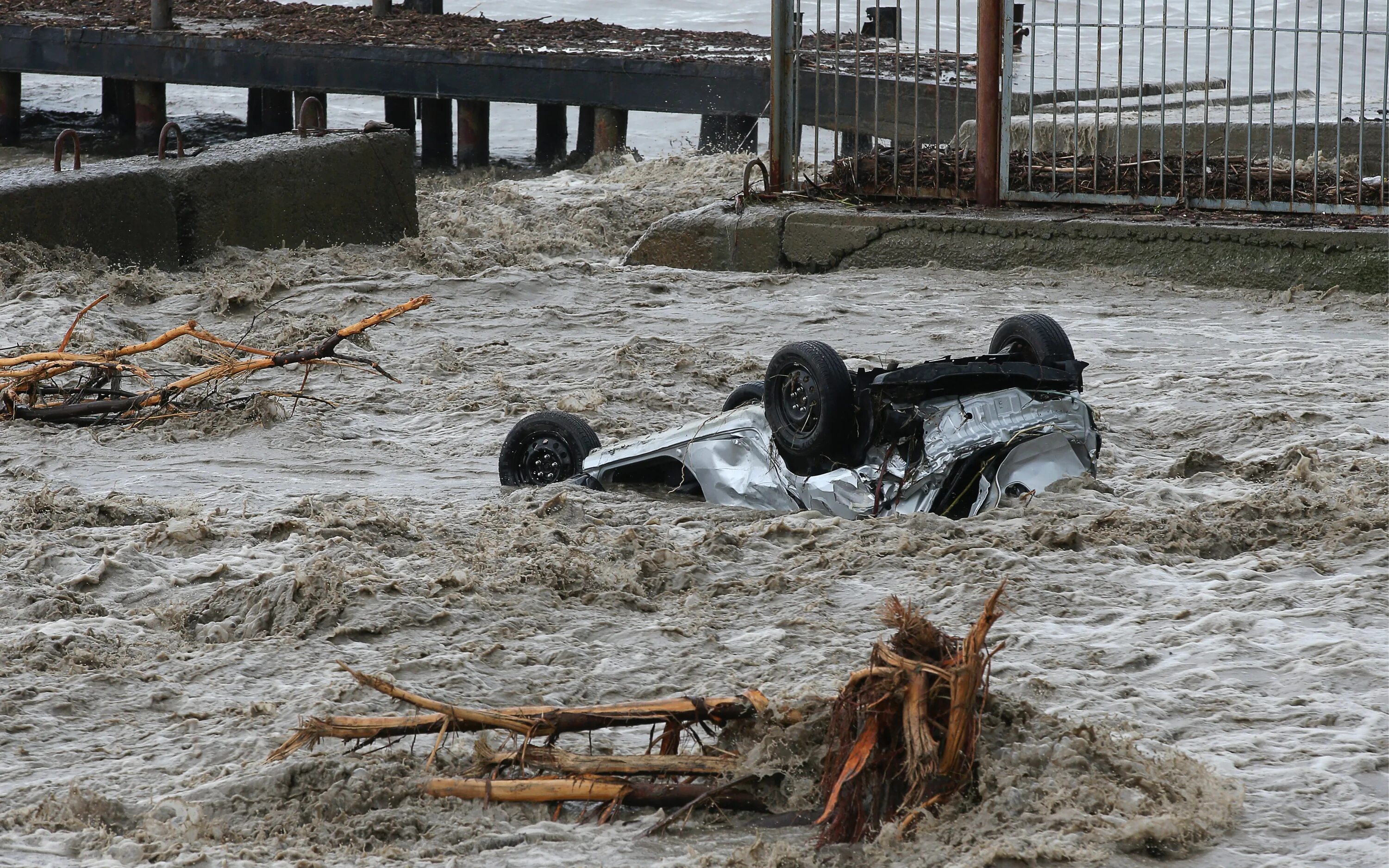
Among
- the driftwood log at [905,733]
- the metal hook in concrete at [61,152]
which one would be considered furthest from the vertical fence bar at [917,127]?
the driftwood log at [905,733]

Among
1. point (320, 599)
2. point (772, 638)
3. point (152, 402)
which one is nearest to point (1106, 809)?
point (772, 638)

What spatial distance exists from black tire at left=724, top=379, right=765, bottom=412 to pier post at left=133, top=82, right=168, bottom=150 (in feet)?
56.8

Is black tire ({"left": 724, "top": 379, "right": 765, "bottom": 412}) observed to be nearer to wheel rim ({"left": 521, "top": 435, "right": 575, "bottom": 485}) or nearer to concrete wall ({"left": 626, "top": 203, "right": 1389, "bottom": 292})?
wheel rim ({"left": 521, "top": 435, "right": 575, "bottom": 485})

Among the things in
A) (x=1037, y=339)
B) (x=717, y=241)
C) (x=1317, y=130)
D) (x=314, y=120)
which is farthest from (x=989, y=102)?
(x=314, y=120)

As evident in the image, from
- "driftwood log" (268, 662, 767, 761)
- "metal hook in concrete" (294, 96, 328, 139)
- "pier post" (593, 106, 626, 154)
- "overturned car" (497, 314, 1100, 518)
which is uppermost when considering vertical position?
"pier post" (593, 106, 626, 154)

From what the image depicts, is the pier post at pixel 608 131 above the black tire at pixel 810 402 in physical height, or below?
above

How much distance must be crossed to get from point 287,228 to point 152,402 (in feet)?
13.2

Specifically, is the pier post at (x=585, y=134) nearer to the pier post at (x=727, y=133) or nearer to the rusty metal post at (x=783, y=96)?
the pier post at (x=727, y=133)

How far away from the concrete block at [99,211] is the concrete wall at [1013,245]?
10.5ft

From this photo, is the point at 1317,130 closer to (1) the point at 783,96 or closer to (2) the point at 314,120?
(1) the point at 783,96

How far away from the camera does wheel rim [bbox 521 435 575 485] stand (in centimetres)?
549

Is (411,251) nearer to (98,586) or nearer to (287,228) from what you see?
(287,228)

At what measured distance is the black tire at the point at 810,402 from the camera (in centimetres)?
458

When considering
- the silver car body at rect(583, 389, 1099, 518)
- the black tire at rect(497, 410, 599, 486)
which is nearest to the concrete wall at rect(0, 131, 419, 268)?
the black tire at rect(497, 410, 599, 486)
